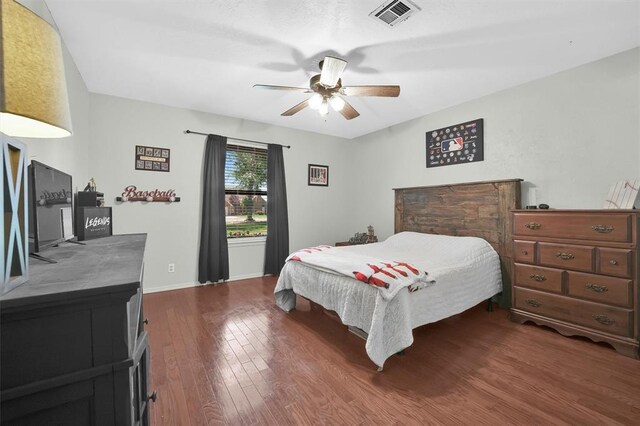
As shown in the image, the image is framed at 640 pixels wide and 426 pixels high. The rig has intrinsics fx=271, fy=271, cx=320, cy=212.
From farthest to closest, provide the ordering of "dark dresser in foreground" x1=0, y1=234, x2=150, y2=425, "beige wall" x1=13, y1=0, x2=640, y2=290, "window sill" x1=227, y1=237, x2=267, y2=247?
"window sill" x1=227, y1=237, x2=267, y2=247 < "beige wall" x1=13, y1=0, x2=640, y2=290 < "dark dresser in foreground" x1=0, y1=234, x2=150, y2=425

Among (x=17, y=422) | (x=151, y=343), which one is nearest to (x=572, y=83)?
(x=17, y=422)

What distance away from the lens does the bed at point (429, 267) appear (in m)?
2.00

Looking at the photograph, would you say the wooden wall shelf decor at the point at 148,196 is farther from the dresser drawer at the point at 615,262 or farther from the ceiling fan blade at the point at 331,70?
the dresser drawer at the point at 615,262

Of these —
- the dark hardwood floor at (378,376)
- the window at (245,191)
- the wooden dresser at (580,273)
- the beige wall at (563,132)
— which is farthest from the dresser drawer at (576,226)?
the window at (245,191)

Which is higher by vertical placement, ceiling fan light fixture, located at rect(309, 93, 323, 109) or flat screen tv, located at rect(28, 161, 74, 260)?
ceiling fan light fixture, located at rect(309, 93, 323, 109)

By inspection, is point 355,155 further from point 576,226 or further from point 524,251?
point 576,226

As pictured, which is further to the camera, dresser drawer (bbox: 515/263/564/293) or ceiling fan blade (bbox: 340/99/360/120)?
ceiling fan blade (bbox: 340/99/360/120)

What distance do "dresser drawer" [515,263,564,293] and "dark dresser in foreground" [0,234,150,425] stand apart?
3.22m

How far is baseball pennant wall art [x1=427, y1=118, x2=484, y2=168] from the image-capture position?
11.6 feet

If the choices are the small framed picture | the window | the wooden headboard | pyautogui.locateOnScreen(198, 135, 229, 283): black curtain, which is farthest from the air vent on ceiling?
the small framed picture

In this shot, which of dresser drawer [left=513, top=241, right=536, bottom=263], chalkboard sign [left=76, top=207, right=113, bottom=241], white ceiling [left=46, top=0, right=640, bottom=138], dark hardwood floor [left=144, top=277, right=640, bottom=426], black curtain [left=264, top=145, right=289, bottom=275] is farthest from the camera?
black curtain [left=264, top=145, right=289, bottom=275]

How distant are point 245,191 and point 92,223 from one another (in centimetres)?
267

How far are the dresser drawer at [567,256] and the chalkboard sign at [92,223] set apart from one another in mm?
3766

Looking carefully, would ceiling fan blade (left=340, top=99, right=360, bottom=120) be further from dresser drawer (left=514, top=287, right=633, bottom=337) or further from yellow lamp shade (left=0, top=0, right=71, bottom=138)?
dresser drawer (left=514, top=287, right=633, bottom=337)
